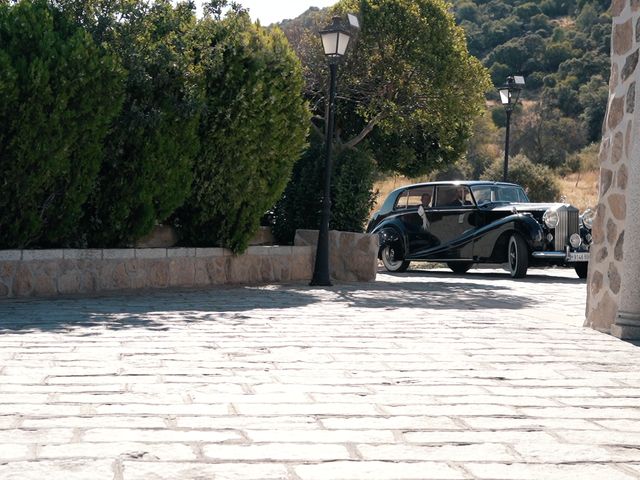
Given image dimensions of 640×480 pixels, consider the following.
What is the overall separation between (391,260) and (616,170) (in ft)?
34.0

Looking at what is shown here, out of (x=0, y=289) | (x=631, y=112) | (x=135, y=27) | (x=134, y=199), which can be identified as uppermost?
(x=135, y=27)

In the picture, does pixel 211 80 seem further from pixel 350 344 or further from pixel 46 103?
pixel 350 344

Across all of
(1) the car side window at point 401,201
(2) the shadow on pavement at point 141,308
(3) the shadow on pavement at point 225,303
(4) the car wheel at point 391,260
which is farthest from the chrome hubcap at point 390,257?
(2) the shadow on pavement at point 141,308

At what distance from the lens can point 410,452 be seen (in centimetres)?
389

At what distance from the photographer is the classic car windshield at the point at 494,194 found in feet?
57.4

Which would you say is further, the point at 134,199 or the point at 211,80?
the point at 211,80

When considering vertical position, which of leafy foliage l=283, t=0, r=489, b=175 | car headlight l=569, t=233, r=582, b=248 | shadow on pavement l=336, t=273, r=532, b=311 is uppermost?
leafy foliage l=283, t=0, r=489, b=175

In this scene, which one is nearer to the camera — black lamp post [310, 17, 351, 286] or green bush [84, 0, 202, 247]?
green bush [84, 0, 202, 247]

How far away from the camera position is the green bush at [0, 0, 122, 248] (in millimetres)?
10047

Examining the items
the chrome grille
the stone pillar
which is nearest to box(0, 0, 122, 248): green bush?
the stone pillar

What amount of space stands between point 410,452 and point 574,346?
3710mm

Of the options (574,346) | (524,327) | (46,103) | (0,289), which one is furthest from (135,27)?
(574,346)

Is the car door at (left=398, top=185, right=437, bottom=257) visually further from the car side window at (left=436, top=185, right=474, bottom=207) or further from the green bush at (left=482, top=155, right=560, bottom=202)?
the green bush at (left=482, top=155, right=560, bottom=202)

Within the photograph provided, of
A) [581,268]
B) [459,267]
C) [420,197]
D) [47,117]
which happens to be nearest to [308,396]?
[47,117]
